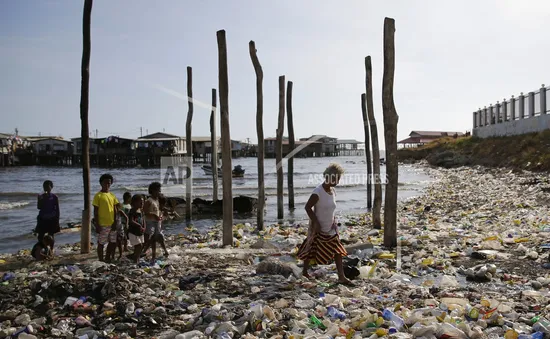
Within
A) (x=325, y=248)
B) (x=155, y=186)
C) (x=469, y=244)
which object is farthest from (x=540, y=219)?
(x=155, y=186)

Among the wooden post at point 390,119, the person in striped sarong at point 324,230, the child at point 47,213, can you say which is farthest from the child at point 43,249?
the wooden post at point 390,119

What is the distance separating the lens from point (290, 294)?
4809 millimetres

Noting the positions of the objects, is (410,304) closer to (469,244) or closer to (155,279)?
(155,279)

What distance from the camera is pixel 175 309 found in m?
→ 4.48

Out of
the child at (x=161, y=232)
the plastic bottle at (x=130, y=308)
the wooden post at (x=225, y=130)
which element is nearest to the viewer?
the plastic bottle at (x=130, y=308)

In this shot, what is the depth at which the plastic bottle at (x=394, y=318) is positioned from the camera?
3841mm

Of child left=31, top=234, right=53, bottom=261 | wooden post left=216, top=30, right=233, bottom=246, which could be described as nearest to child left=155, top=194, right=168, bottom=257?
wooden post left=216, top=30, right=233, bottom=246

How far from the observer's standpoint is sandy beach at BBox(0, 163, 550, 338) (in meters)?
3.88

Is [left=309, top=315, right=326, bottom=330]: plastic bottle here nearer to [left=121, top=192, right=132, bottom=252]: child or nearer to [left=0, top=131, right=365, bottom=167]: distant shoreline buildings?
[left=121, top=192, right=132, bottom=252]: child

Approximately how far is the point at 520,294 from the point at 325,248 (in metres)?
1.99

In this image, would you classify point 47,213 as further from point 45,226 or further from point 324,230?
point 324,230

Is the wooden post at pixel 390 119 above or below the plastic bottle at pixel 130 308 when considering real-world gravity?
above

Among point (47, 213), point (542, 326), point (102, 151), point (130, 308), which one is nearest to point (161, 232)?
point (47, 213)

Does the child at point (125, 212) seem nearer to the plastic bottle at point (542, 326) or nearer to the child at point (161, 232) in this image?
the child at point (161, 232)
